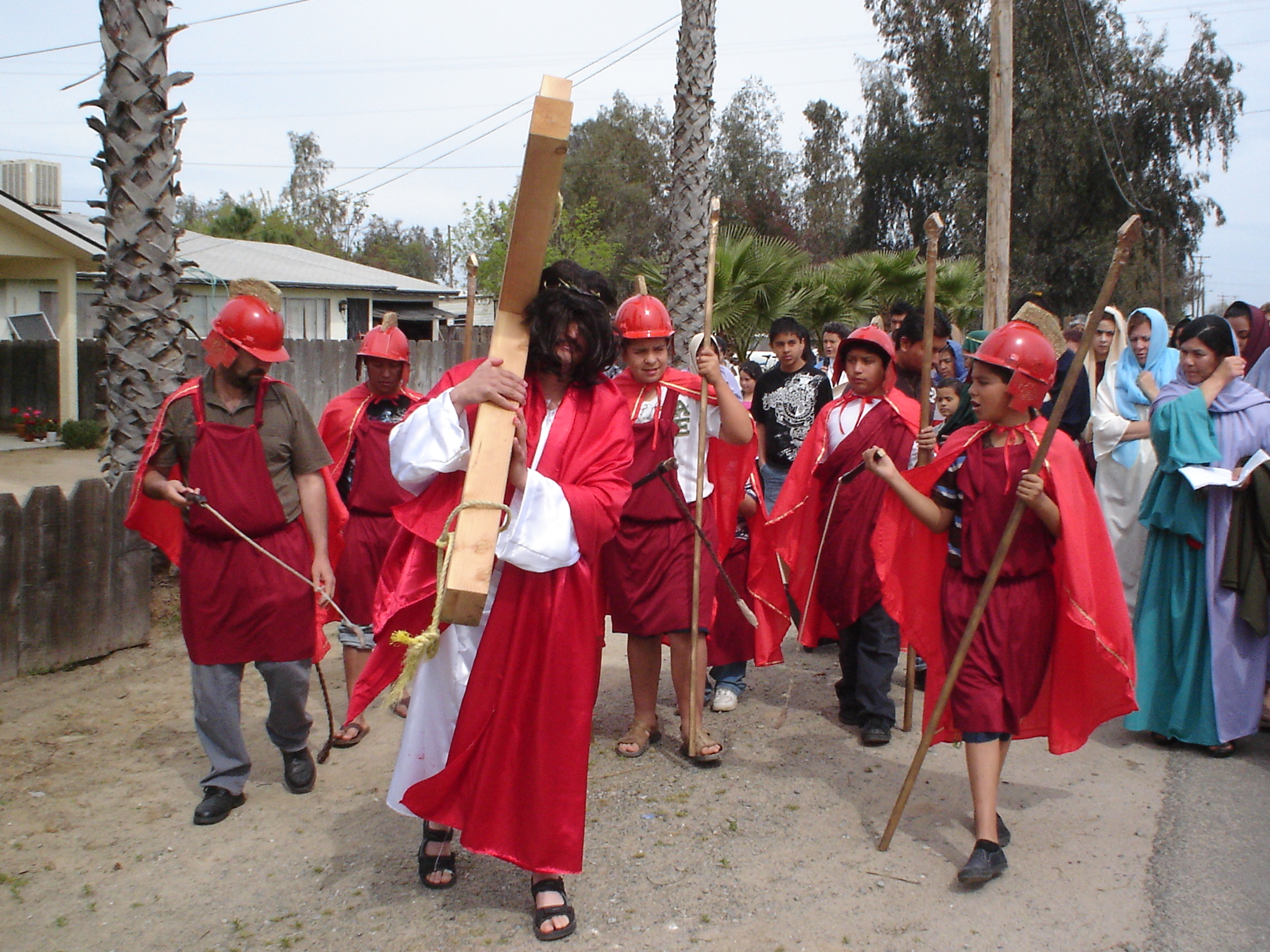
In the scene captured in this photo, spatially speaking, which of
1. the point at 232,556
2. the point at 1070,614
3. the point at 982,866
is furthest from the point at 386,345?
the point at 982,866

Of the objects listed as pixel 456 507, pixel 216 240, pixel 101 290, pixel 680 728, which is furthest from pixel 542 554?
pixel 216 240

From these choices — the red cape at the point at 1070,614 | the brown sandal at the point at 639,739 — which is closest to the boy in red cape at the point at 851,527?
the red cape at the point at 1070,614

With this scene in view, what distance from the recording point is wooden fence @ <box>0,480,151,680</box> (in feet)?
18.8

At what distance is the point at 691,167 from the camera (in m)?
11.5

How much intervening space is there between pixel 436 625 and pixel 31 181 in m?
24.2

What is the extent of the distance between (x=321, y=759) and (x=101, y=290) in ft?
14.6

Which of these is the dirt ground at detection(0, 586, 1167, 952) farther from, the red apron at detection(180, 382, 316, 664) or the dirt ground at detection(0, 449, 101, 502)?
the dirt ground at detection(0, 449, 101, 502)

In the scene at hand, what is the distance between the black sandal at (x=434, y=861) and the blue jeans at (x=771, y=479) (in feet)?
11.1

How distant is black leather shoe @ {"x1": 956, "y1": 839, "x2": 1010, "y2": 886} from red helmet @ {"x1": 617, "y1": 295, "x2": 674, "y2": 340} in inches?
96.8

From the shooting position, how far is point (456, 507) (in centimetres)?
289

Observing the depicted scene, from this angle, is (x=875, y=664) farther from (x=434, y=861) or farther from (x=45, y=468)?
(x=45, y=468)

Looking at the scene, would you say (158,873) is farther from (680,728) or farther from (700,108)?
(700,108)

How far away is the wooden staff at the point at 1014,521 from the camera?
346 cm

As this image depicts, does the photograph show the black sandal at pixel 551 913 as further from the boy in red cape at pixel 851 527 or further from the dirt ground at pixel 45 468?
the dirt ground at pixel 45 468
